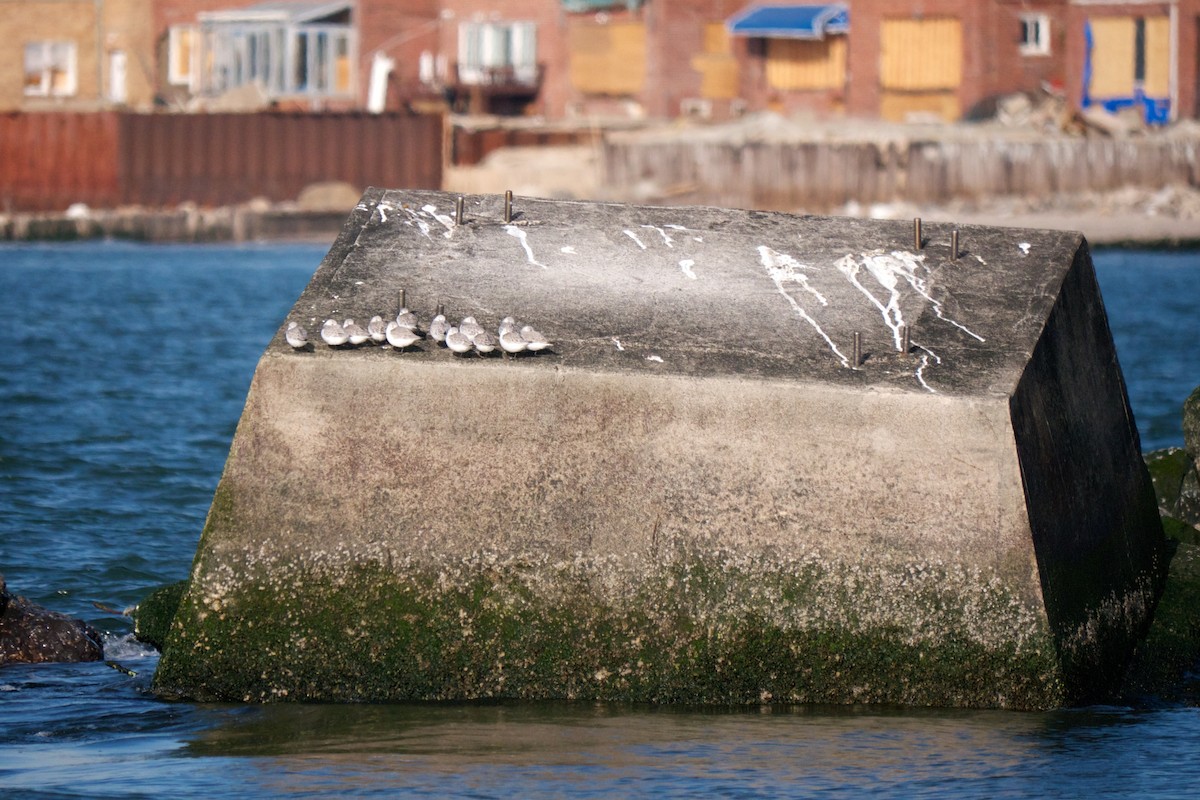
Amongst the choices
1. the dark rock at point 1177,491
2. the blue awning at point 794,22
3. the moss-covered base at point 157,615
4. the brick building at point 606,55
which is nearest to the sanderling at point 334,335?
the moss-covered base at point 157,615

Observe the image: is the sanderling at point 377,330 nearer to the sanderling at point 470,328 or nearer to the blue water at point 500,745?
the sanderling at point 470,328

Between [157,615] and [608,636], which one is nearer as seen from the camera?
[608,636]

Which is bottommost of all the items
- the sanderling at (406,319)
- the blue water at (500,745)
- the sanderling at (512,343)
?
the blue water at (500,745)

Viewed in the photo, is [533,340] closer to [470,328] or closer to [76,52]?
[470,328]

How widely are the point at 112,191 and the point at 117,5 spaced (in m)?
12.2

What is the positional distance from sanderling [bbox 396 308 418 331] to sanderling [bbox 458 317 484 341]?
6.6 inches

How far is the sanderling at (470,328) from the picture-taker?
5.97m

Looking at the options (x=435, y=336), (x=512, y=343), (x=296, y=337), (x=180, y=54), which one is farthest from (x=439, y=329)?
(x=180, y=54)

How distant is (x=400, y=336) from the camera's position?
5.98m

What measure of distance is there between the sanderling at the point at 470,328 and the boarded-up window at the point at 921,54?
118ft

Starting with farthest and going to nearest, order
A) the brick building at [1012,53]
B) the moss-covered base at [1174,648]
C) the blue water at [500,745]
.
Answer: the brick building at [1012,53] → the moss-covered base at [1174,648] → the blue water at [500,745]

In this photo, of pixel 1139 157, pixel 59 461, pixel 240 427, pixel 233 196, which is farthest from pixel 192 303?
pixel 240 427

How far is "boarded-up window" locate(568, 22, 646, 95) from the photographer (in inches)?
1724

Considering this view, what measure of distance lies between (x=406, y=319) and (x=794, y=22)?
37.0 metres
